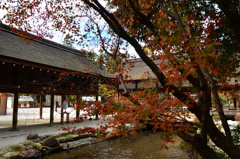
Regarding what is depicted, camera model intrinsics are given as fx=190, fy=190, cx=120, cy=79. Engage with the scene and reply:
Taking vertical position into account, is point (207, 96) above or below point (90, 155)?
above

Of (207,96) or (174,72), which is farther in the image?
(174,72)

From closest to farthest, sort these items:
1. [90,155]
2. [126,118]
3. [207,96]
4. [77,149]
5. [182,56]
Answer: [207,96] → [182,56] → [126,118] → [90,155] → [77,149]

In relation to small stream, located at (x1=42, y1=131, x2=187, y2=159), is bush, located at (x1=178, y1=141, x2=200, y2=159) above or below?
above

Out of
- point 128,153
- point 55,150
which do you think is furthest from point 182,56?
point 55,150

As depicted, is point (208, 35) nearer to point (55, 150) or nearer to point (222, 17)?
point (222, 17)

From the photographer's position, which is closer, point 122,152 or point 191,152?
point 191,152

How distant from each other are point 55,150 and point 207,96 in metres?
6.32

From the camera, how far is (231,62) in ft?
15.5

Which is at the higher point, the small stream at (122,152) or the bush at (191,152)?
the bush at (191,152)

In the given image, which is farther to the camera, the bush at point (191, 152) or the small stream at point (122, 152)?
the small stream at point (122, 152)

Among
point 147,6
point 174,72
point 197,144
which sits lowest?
point 197,144

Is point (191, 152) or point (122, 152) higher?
point (191, 152)

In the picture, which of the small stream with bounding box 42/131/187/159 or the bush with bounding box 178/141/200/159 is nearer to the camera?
the bush with bounding box 178/141/200/159

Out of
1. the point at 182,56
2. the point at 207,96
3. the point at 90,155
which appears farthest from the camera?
the point at 90,155
